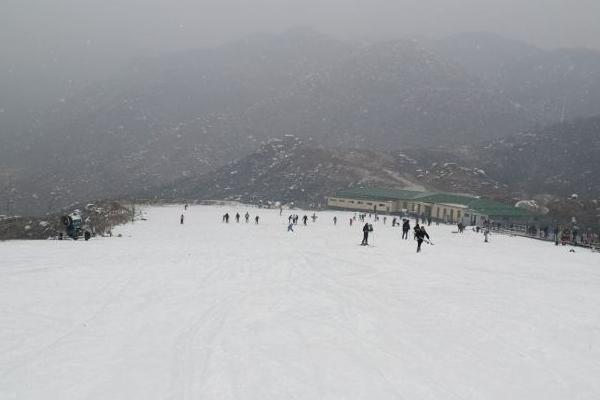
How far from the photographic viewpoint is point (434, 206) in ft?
225

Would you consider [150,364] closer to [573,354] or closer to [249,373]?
[249,373]

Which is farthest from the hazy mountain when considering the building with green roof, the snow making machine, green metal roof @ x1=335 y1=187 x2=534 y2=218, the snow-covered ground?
the snow-covered ground

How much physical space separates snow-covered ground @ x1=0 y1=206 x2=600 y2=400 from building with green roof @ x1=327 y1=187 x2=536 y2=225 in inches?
1696

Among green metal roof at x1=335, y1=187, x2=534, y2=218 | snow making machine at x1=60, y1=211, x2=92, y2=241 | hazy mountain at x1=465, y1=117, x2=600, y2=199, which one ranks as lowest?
snow making machine at x1=60, y1=211, x2=92, y2=241

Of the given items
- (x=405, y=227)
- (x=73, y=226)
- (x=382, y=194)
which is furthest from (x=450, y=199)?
(x=73, y=226)

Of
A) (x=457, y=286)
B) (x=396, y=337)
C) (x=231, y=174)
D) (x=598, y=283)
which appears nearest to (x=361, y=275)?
(x=457, y=286)

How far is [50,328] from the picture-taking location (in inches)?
331

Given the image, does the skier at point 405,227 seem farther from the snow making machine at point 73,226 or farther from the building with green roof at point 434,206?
the building with green roof at point 434,206

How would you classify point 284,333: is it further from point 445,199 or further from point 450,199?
point 445,199

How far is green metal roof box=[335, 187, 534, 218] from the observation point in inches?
2381

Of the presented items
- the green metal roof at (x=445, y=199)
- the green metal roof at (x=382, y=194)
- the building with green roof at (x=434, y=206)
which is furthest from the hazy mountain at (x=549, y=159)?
the green metal roof at (x=445, y=199)

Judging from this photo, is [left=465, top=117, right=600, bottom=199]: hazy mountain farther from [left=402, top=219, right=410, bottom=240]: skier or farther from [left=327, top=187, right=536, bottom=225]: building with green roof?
[left=402, top=219, right=410, bottom=240]: skier

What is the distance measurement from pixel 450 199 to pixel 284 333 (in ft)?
206

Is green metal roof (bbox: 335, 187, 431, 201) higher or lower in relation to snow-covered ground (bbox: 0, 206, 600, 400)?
higher
